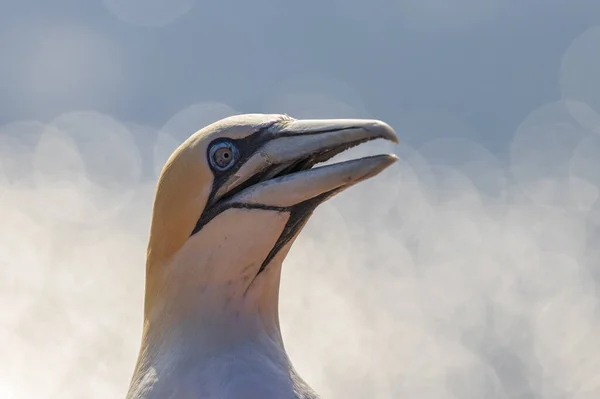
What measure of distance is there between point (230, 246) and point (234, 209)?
0.26 m

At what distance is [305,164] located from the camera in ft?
23.7

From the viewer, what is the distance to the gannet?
6.83m

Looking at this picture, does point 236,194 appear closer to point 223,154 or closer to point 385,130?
point 223,154

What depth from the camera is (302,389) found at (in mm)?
6996

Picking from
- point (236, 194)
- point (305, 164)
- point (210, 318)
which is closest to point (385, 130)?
point (305, 164)

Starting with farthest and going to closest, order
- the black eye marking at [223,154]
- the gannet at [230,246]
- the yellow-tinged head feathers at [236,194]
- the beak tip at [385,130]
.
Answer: the black eye marking at [223,154]
the yellow-tinged head feathers at [236,194]
the gannet at [230,246]
the beak tip at [385,130]

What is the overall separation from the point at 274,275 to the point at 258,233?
42 centimetres

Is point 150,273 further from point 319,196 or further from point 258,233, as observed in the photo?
point 319,196

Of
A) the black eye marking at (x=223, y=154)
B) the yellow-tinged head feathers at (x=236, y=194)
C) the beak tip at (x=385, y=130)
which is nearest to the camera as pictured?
the beak tip at (x=385, y=130)

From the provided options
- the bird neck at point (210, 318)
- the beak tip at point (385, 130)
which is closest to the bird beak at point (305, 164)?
the beak tip at point (385, 130)

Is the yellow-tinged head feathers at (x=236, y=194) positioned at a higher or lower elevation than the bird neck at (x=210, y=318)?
higher

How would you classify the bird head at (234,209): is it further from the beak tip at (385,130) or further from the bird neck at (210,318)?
the beak tip at (385,130)

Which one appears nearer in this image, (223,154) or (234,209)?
(234,209)

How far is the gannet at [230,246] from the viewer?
22.4 feet
